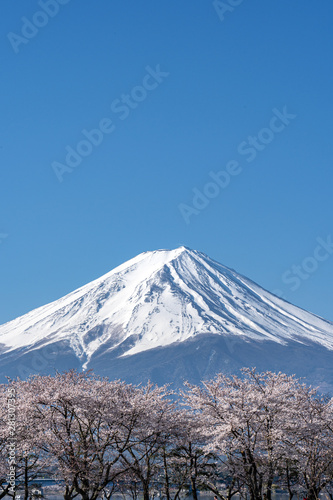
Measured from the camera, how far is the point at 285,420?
24.3 metres

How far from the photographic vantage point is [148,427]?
2314 centimetres

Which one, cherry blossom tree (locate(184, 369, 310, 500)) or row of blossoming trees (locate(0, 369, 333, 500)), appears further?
cherry blossom tree (locate(184, 369, 310, 500))

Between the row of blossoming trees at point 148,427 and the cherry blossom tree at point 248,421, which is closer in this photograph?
the row of blossoming trees at point 148,427

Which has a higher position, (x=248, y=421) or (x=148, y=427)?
(x=148, y=427)

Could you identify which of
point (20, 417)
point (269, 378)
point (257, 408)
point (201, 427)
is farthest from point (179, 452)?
point (20, 417)

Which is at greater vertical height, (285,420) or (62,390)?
(62,390)

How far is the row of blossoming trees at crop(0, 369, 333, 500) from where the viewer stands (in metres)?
21.2

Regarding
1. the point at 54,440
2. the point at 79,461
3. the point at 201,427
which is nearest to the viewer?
the point at 79,461

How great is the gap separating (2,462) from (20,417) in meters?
3.31

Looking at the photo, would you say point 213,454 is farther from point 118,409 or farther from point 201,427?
point 118,409

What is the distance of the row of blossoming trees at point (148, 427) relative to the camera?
834 inches

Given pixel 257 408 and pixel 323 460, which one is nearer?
pixel 257 408

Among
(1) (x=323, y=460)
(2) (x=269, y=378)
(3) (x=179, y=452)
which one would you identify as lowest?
(1) (x=323, y=460)

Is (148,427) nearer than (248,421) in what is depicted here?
No
